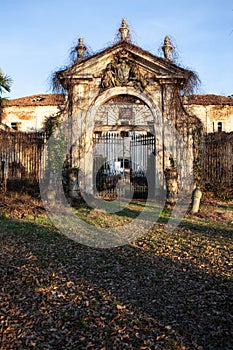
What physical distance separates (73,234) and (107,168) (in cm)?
689

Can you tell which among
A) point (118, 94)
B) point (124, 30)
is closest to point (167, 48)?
point (124, 30)

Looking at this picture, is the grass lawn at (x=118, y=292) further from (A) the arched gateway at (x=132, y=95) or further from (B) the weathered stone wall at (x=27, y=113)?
(B) the weathered stone wall at (x=27, y=113)

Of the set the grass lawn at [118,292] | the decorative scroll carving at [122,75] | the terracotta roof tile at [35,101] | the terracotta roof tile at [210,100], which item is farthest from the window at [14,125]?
the grass lawn at [118,292]

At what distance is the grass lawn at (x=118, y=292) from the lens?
3.12 m

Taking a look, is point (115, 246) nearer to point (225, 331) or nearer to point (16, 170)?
point (225, 331)

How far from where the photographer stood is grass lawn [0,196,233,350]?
10.3 ft

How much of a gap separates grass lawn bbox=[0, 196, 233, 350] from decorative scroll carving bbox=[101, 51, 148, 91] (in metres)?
6.89

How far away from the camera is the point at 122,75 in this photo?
40.5 ft

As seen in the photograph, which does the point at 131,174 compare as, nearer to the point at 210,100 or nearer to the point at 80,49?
the point at 80,49

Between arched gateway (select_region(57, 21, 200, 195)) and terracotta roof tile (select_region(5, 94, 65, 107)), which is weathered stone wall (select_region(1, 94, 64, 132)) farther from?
arched gateway (select_region(57, 21, 200, 195))

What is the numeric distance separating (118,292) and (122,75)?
9.74 metres

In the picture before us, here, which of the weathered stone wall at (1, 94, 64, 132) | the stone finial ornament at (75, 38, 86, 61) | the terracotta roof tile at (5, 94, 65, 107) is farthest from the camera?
the weathered stone wall at (1, 94, 64, 132)

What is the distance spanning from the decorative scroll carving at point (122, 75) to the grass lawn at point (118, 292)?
6886 millimetres

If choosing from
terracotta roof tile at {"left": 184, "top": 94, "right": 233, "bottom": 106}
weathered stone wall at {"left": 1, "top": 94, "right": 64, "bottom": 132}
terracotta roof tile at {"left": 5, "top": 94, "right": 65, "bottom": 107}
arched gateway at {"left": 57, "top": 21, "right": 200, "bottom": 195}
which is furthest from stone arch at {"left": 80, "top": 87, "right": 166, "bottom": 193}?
weathered stone wall at {"left": 1, "top": 94, "right": 64, "bottom": 132}
